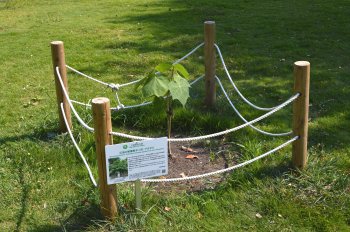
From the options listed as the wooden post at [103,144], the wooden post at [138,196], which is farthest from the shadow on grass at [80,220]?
the wooden post at [138,196]

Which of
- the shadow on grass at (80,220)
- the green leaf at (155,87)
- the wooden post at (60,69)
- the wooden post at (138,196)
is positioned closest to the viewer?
the wooden post at (138,196)

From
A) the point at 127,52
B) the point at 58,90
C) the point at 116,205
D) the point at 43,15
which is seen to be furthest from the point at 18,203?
the point at 43,15

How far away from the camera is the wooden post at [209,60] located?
18.2ft

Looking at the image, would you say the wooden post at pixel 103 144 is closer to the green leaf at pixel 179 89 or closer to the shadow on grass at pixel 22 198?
the shadow on grass at pixel 22 198

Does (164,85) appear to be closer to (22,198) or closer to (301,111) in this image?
(301,111)

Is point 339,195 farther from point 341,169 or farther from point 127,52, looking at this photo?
Result: point 127,52

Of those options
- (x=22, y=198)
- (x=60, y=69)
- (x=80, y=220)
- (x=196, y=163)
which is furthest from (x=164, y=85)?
(x=22, y=198)

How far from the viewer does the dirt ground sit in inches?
175

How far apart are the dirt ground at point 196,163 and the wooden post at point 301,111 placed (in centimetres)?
65

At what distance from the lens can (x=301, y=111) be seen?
13.9ft

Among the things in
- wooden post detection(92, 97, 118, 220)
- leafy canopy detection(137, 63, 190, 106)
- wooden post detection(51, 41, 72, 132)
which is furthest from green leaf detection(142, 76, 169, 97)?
wooden post detection(51, 41, 72, 132)

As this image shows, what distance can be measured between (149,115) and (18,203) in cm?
189

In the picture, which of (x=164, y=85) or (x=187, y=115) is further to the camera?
(x=187, y=115)

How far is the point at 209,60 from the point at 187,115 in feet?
2.11
